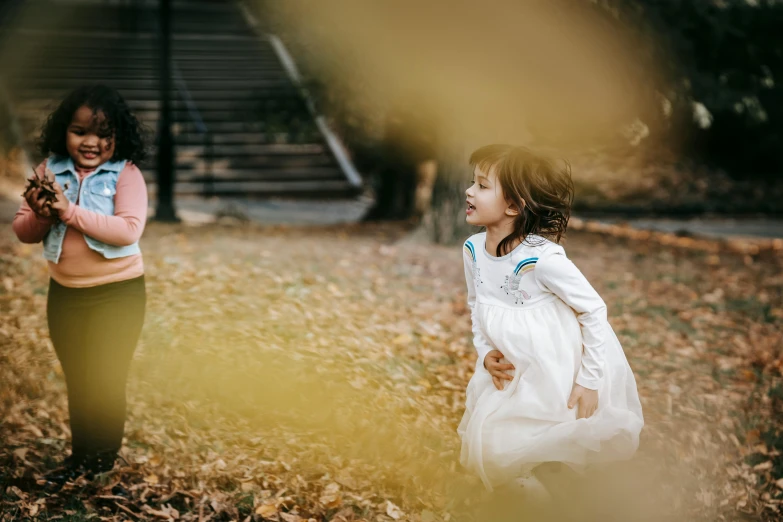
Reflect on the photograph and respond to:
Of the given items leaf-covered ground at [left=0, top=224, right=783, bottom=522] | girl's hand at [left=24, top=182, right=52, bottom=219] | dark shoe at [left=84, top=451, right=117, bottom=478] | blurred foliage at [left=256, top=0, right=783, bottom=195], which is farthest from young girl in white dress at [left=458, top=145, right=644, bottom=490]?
blurred foliage at [left=256, top=0, right=783, bottom=195]

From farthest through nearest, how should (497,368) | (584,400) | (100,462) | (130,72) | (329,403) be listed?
(130,72) < (329,403) < (100,462) < (497,368) < (584,400)

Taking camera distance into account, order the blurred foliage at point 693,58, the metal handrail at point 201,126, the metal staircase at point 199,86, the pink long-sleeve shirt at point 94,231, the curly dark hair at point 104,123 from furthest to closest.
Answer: the metal staircase at point 199,86 < the metal handrail at point 201,126 < the blurred foliage at point 693,58 < the curly dark hair at point 104,123 < the pink long-sleeve shirt at point 94,231

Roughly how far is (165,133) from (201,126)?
15.3 feet

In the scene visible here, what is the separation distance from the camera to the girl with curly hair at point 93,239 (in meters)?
3.30

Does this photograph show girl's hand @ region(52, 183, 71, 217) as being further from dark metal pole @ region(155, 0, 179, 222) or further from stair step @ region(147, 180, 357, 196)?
stair step @ region(147, 180, 357, 196)

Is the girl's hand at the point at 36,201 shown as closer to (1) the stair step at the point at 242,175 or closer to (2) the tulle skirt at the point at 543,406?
(2) the tulle skirt at the point at 543,406

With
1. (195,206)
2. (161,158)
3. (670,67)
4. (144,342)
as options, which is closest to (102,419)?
(144,342)

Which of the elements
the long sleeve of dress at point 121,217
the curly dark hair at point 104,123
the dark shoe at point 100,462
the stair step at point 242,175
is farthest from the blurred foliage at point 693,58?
the stair step at point 242,175

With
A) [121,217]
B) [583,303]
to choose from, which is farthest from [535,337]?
[121,217]

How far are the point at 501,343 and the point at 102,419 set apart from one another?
1898 mm

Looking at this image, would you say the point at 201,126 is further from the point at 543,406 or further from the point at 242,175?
the point at 543,406

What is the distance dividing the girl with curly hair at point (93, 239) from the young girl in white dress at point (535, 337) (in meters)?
1.50

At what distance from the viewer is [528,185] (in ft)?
9.32

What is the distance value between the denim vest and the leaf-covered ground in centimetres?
112
